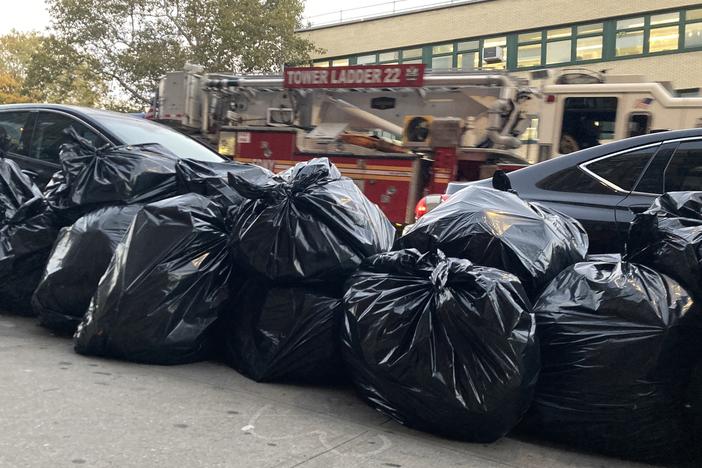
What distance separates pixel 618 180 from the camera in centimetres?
383

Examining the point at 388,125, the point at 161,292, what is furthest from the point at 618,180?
the point at 388,125

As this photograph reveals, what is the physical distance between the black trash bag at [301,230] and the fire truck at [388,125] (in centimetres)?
519

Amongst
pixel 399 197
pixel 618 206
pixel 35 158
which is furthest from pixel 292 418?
pixel 399 197

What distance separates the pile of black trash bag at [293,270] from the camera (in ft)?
11.0

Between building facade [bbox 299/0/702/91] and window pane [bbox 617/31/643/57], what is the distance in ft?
0.09

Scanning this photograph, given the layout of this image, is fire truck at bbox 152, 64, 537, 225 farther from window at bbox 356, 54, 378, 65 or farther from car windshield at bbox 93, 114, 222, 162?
window at bbox 356, 54, 378, 65

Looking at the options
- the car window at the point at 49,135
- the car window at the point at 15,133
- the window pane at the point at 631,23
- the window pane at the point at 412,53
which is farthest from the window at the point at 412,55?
the car window at the point at 49,135

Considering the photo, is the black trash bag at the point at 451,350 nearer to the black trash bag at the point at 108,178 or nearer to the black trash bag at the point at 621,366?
the black trash bag at the point at 621,366

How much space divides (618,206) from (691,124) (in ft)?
17.2

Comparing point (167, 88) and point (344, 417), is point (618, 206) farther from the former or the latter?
point (167, 88)

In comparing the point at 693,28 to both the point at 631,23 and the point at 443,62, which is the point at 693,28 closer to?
the point at 631,23

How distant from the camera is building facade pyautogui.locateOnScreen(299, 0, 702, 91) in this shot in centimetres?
1953

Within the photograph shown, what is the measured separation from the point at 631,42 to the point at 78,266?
20183 millimetres

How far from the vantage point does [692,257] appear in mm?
2729
